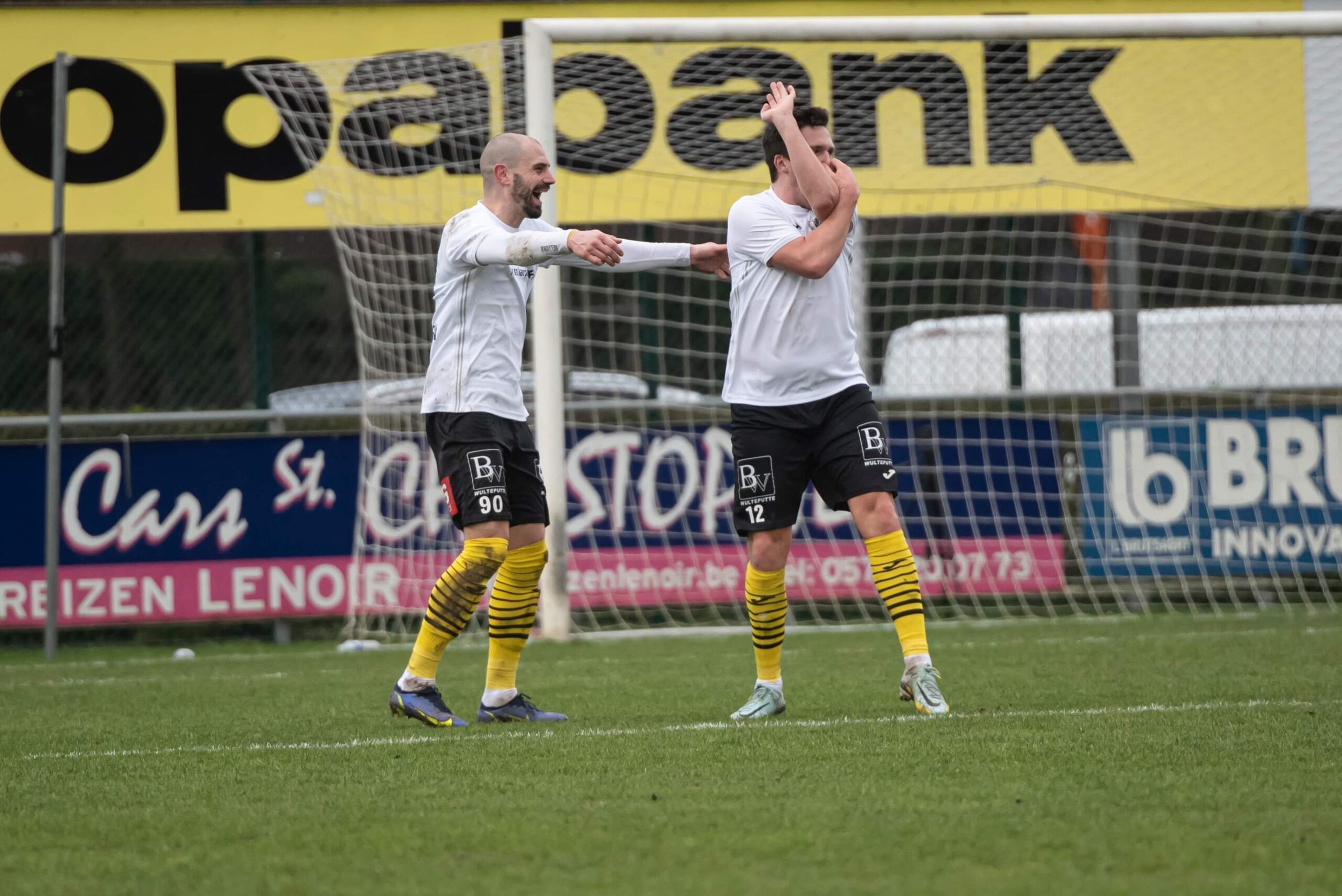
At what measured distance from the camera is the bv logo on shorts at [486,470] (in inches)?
209

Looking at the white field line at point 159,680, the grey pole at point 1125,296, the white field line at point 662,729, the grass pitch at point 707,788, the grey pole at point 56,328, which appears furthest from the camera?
the grey pole at point 1125,296

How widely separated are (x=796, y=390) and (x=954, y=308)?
6.20 metres

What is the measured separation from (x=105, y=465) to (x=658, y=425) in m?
3.46

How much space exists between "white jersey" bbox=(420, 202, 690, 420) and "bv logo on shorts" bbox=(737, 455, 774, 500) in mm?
754

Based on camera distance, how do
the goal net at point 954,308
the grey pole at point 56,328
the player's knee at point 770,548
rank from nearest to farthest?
the player's knee at point 770,548
the grey pole at point 56,328
the goal net at point 954,308

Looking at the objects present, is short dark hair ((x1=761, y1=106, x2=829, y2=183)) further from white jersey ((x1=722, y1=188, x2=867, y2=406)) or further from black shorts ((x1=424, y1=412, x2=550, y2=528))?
black shorts ((x1=424, y1=412, x2=550, y2=528))

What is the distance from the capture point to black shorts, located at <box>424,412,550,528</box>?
532cm

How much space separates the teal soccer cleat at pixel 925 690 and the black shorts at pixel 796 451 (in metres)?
0.60

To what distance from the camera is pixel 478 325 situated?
5.46 metres

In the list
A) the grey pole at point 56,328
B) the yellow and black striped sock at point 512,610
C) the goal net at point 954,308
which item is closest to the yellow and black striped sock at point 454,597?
the yellow and black striped sock at point 512,610

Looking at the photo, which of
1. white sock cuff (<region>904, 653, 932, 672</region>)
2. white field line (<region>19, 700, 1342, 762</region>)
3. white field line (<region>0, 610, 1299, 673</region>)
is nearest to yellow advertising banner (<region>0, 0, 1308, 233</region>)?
white field line (<region>0, 610, 1299, 673</region>)

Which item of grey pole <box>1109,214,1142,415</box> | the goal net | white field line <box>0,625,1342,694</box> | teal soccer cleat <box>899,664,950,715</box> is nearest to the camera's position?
teal soccer cleat <box>899,664,950,715</box>

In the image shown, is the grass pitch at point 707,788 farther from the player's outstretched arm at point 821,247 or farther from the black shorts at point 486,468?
the player's outstretched arm at point 821,247

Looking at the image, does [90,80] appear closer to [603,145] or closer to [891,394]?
[603,145]
